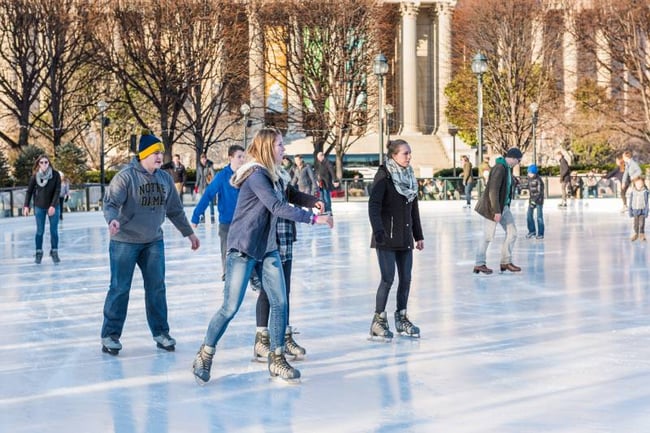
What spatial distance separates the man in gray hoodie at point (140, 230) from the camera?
359 inches

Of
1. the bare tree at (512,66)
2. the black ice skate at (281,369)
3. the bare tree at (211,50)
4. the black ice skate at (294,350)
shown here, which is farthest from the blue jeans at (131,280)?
the bare tree at (512,66)

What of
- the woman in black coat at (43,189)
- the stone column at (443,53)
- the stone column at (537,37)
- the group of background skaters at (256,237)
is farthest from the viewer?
the stone column at (443,53)

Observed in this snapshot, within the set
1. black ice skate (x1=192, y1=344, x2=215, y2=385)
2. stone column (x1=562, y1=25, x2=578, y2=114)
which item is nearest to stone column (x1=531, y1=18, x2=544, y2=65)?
stone column (x1=562, y1=25, x2=578, y2=114)

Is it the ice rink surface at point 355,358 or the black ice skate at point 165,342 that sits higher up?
the black ice skate at point 165,342

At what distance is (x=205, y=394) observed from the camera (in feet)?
25.2

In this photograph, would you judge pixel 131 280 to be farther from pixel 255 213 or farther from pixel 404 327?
pixel 404 327

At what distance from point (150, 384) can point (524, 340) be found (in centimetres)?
334

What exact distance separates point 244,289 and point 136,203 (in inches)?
61.0

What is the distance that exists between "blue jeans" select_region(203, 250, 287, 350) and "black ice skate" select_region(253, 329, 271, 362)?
718 mm

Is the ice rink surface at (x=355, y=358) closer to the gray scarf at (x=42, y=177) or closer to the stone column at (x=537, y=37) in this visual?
the gray scarf at (x=42, y=177)

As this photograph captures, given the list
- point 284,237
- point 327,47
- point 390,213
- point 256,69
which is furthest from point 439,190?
point 284,237

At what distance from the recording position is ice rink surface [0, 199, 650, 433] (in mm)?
6949

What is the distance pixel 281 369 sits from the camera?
799 centimetres

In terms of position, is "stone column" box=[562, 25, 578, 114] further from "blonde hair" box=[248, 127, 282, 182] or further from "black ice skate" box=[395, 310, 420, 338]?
"blonde hair" box=[248, 127, 282, 182]
